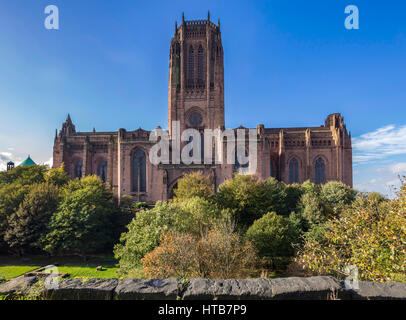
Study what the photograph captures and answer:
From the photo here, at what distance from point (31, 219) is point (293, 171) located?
4123 centimetres

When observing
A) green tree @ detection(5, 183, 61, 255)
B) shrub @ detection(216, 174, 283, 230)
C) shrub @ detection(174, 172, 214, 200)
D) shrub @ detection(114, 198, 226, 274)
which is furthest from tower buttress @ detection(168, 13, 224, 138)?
shrub @ detection(114, 198, 226, 274)

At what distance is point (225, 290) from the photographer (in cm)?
445

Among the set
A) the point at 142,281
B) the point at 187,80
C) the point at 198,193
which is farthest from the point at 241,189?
the point at 187,80

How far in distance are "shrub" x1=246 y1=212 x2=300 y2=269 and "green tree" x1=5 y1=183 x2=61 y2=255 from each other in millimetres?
21880

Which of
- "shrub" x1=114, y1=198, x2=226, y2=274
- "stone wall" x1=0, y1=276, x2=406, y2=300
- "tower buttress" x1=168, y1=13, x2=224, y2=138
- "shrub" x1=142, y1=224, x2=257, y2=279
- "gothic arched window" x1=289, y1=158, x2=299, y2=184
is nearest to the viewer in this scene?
"stone wall" x1=0, y1=276, x2=406, y2=300

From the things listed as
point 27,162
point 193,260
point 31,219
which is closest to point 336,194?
point 193,260

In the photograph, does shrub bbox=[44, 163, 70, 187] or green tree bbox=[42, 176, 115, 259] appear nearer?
green tree bbox=[42, 176, 115, 259]

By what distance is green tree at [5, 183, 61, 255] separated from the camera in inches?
949

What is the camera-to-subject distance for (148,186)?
37625 mm

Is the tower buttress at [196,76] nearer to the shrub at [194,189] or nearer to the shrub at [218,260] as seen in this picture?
the shrub at [194,189]

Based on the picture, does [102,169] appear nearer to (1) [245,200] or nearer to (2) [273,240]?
(1) [245,200]

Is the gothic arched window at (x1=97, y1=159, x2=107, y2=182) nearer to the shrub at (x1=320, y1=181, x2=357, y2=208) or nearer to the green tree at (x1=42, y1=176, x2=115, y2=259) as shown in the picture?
the green tree at (x1=42, y1=176, x2=115, y2=259)
